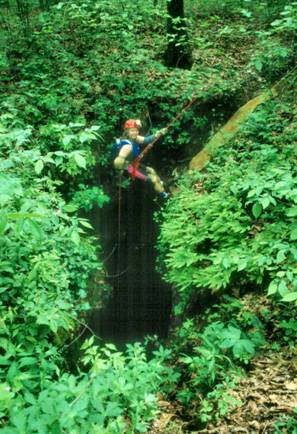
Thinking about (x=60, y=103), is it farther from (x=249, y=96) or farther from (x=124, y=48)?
(x=249, y=96)

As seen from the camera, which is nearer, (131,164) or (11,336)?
(11,336)

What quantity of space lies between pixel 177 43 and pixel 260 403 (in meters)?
9.77

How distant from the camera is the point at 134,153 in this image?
962cm

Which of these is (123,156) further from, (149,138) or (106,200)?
(106,200)

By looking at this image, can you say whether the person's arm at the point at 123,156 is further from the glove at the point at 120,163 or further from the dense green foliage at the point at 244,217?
the dense green foliage at the point at 244,217

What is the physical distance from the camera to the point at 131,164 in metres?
9.68

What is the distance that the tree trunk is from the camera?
11.3m

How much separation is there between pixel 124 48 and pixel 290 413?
10560 mm

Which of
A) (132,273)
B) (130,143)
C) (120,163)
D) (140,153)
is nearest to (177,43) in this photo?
(140,153)

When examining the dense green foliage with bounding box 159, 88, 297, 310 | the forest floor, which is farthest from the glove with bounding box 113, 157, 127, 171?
the forest floor

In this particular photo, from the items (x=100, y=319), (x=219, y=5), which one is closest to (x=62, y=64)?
(x=100, y=319)

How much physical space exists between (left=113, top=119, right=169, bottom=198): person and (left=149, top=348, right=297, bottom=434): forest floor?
225 inches

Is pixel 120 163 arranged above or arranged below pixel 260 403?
above

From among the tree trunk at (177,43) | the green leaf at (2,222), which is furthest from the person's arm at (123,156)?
the green leaf at (2,222)
